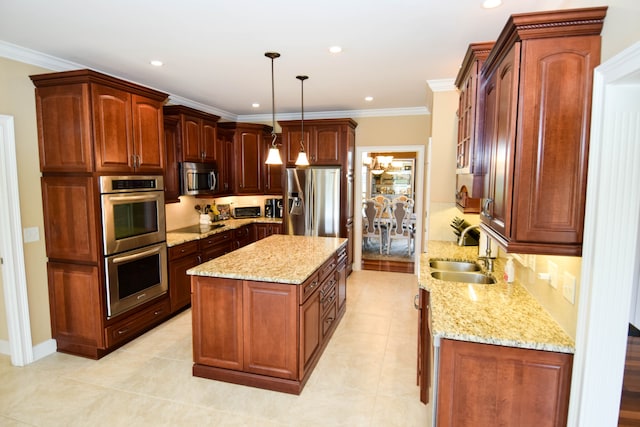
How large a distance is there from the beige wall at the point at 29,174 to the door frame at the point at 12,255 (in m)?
0.05

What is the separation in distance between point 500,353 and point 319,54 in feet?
8.63

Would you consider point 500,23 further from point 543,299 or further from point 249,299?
point 249,299

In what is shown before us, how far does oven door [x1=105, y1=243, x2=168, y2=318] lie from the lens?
3.14 meters

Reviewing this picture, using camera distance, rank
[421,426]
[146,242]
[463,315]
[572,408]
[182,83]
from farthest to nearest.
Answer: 1. [182,83]
2. [146,242]
3. [421,426]
4. [463,315]
5. [572,408]

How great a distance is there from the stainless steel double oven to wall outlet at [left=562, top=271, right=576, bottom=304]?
130 inches

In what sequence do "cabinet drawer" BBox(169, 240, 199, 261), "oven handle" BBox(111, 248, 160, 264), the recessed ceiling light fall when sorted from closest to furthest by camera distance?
the recessed ceiling light → "oven handle" BBox(111, 248, 160, 264) → "cabinet drawer" BBox(169, 240, 199, 261)

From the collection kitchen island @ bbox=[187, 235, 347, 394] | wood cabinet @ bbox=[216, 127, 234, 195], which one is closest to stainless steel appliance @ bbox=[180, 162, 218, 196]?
wood cabinet @ bbox=[216, 127, 234, 195]

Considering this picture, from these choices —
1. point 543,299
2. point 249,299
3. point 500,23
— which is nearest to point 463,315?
point 543,299

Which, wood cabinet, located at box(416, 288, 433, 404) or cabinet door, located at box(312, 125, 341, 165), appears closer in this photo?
wood cabinet, located at box(416, 288, 433, 404)

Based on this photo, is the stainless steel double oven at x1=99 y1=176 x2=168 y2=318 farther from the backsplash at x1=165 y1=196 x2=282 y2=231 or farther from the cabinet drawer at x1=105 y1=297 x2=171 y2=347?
the backsplash at x1=165 y1=196 x2=282 y2=231

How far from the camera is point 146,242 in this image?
11.5ft

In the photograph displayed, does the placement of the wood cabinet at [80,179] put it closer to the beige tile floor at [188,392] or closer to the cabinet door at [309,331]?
the beige tile floor at [188,392]

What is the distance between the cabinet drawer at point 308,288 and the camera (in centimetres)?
257

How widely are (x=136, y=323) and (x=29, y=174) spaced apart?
163cm
